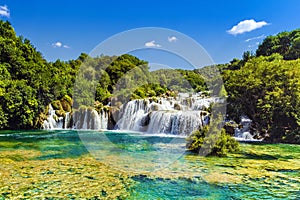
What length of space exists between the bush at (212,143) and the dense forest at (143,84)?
11.3ft

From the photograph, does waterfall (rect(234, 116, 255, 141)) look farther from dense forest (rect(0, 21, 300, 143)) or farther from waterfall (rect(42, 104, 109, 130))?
waterfall (rect(42, 104, 109, 130))

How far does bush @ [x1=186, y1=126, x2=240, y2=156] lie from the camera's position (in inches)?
313

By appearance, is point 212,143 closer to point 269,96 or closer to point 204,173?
point 204,173

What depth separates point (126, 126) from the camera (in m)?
18.3

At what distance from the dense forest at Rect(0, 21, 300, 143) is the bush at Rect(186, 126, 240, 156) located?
3.44 m

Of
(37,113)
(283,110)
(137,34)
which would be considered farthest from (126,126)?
(137,34)

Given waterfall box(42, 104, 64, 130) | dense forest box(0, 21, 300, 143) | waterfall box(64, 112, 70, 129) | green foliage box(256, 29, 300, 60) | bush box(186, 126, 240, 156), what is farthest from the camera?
green foliage box(256, 29, 300, 60)

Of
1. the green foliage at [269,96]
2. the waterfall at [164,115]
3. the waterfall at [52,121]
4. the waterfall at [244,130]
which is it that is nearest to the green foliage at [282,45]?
the waterfall at [164,115]

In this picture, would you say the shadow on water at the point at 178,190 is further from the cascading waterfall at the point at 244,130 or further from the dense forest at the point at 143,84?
the cascading waterfall at the point at 244,130

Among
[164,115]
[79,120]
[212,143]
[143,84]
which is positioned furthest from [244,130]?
[79,120]

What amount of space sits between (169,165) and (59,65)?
80.7ft

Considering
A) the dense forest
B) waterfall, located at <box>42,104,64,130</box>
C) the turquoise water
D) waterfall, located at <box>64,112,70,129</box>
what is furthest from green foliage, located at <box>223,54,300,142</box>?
waterfall, located at <box>42,104,64,130</box>

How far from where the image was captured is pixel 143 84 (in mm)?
22891

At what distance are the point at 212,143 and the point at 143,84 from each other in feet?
50.1
